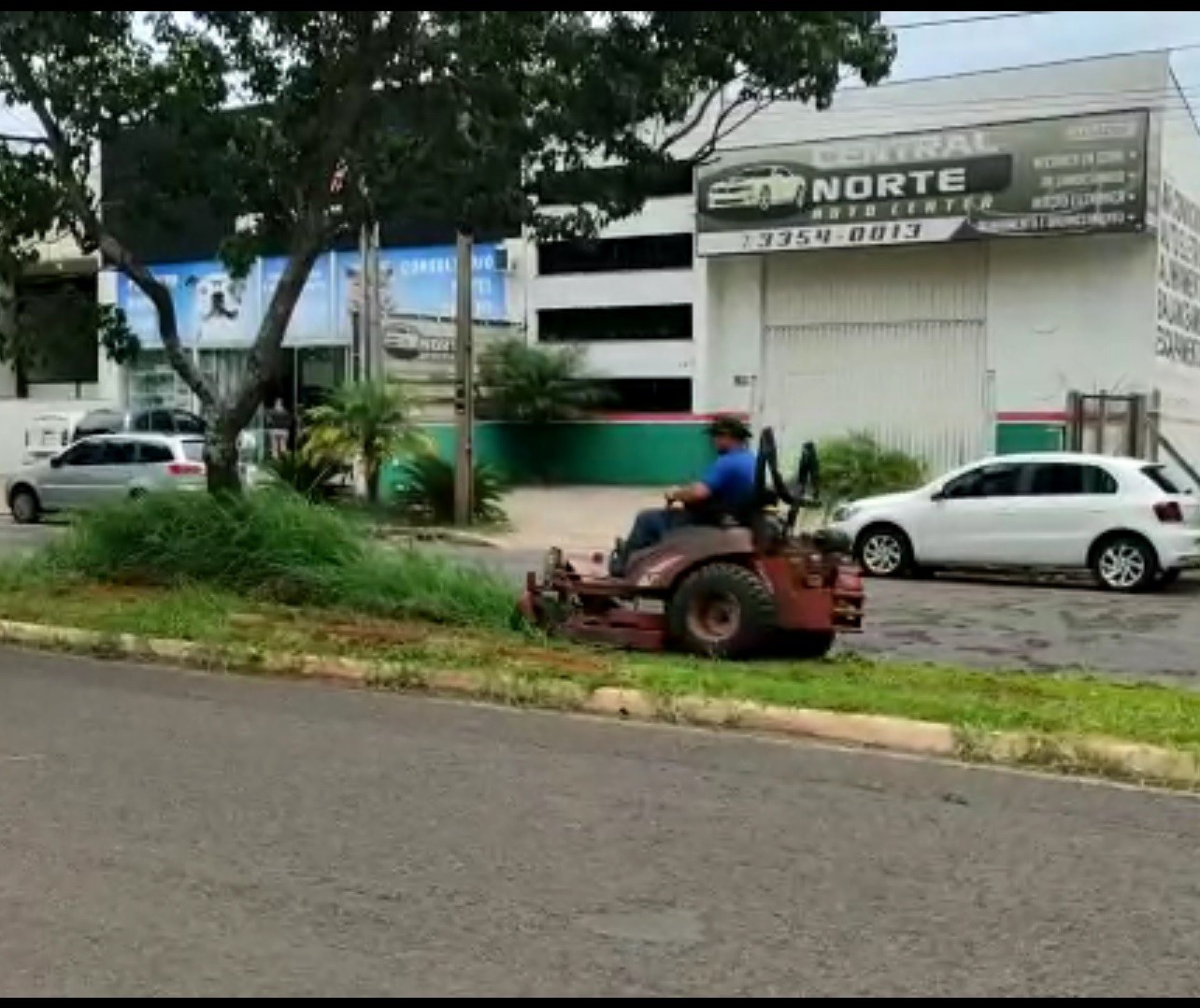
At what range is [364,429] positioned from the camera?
84.1ft

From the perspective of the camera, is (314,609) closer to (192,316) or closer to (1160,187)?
(1160,187)

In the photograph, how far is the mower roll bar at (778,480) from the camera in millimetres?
9766

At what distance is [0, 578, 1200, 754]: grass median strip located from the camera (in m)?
8.11

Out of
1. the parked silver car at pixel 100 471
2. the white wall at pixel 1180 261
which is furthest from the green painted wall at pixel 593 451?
the white wall at pixel 1180 261

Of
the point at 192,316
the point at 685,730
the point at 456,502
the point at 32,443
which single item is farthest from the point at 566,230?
the point at 192,316

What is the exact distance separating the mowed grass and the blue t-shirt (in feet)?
3.60

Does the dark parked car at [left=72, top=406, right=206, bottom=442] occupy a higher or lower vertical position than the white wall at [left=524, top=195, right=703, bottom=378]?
lower

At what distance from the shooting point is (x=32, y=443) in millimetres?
37156

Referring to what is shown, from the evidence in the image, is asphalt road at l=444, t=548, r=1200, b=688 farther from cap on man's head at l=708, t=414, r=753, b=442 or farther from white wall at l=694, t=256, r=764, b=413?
white wall at l=694, t=256, r=764, b=413

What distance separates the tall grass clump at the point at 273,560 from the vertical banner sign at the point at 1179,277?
927 inches

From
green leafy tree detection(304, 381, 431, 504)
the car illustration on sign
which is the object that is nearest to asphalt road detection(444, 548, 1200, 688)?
green leafy tree detection(304, 381, 431, 504)

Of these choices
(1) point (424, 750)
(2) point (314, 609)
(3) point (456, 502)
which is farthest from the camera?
(3) point (456, 502)

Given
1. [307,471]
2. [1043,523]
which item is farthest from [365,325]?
[1043,523]

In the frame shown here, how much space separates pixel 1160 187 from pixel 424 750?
27.6 meters
